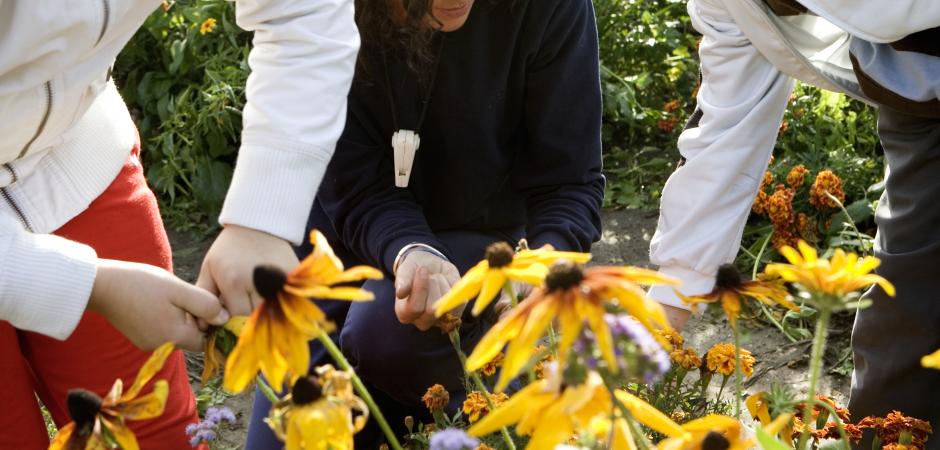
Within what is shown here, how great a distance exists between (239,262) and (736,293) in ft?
1.56

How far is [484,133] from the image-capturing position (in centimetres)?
183

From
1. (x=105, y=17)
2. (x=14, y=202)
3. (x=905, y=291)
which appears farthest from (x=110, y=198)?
(x=905, y=291)

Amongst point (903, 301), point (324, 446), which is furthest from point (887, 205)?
point (324, 446)

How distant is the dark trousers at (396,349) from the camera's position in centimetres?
183

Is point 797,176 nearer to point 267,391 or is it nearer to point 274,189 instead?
point 274,189

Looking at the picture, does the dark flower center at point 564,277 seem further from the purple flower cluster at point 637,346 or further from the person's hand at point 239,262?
the person's hand at point 239,262

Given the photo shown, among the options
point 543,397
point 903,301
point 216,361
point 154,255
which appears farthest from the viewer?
point 903,301

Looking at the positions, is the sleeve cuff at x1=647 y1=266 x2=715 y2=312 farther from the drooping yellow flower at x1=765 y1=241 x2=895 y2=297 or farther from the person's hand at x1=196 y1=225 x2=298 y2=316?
the drooping yellow flower at x1=765 y1=241 x2=895 y2=297

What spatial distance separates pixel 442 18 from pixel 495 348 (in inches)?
37.1

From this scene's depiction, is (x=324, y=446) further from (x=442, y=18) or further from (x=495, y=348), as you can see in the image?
(x=442, y=18)

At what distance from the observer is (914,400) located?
175cm

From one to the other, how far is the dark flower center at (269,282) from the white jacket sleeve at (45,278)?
375mm

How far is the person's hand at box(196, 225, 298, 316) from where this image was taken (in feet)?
3.47

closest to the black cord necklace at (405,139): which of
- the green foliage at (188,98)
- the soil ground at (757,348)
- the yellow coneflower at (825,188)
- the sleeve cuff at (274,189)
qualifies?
the sleeve cuff at (274,189)
